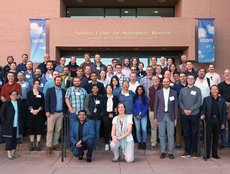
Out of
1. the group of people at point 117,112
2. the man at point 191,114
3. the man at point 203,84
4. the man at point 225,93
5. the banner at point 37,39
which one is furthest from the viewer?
the banner at point 37,39

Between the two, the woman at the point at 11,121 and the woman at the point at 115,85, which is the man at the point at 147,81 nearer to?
the woman at the point at 115,85

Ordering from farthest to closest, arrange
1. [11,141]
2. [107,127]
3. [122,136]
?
[107,127], [11,141], [122,136]

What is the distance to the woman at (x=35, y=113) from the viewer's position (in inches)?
378

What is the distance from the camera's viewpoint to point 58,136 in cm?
962

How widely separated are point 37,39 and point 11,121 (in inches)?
326

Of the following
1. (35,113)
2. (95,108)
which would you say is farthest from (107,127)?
(35,113)

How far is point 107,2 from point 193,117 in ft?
36.0

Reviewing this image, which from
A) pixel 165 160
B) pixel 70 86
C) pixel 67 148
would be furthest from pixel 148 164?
pixel 70 86

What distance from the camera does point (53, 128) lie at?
9.51 meters

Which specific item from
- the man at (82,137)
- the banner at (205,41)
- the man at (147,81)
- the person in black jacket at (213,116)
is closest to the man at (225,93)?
the person in black jacket at (213,116)

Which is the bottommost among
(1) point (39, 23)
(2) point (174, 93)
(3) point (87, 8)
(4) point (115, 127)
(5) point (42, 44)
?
(4) point (115, 127)

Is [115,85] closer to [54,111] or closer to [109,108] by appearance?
[109,108]

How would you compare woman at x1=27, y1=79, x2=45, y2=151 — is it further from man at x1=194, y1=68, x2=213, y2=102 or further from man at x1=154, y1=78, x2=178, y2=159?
man at x1=194, y1=68, x2=213, y2=102

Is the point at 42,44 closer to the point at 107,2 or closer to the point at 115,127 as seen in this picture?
the point at 107,2
